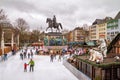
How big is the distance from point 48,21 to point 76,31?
92.4 m

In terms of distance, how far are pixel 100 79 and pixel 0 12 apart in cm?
3275

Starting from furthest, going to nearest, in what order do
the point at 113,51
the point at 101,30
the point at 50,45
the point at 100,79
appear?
the point at 101,30 → the point at 50,45 → the point at 113,51 → the point at 100,79

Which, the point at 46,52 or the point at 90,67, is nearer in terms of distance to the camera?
the point at 90,67

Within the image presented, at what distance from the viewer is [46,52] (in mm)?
48125

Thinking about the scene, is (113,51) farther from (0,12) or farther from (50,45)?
(50,45)

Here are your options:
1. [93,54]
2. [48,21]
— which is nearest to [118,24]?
[48,21]

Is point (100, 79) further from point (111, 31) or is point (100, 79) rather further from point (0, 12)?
point (111, 31)

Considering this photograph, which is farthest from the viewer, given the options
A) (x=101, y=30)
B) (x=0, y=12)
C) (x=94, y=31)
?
(x=94, y=31)

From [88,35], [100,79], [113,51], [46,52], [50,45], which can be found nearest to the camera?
[100,79]

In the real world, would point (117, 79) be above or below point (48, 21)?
below

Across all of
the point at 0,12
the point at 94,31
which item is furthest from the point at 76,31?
the point at 0,12

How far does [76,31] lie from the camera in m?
147

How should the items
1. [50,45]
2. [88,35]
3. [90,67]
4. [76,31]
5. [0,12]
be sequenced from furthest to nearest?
→ [76,31], [88,35], [50,45], [0,12], [90,67]

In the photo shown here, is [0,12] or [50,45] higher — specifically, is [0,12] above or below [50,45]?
above
